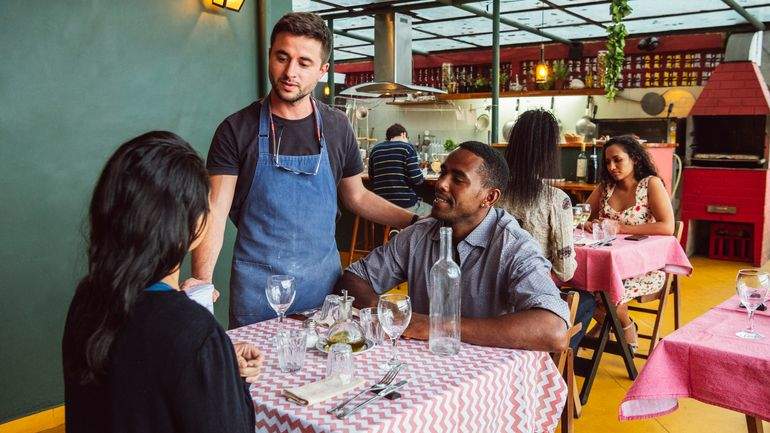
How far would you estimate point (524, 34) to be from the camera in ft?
35.1

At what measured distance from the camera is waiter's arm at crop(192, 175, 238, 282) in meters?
2.28

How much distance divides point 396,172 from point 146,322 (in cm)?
553

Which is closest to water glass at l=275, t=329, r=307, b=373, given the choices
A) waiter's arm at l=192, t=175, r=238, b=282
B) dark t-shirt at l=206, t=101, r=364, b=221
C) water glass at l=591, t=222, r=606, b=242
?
waiter's arm at l=192, t=175, r=238, b=282

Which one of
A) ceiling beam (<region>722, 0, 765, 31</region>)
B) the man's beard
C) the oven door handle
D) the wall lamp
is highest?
ceiling beam (<region>722, 0, 765, 31</region>)

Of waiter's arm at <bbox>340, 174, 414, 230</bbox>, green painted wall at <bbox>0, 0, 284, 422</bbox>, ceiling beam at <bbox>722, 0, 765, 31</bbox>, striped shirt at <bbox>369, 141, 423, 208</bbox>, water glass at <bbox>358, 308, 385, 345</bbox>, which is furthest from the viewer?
ceiling beam at <bbox>722, 0, 765, 31</bbox>

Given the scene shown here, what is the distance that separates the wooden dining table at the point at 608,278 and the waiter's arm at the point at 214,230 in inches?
88.0

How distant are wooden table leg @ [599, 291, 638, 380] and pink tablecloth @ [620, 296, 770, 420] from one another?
1512 millimetres

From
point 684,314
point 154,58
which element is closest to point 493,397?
point 154,58

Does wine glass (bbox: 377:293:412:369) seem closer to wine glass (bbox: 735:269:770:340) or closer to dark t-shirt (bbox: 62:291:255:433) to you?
dark t-shirt (bbox: 62:291:255:433)

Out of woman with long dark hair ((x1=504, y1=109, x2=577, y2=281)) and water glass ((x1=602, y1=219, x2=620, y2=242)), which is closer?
woman with long dark hair ((x1=504, y1=109, x2=577, y2=281))

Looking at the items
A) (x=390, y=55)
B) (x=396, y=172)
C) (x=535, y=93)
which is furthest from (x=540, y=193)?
(x=535, y=93)

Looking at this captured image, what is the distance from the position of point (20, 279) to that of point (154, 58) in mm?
1391

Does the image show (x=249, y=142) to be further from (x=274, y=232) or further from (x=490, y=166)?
(x=490, y=166)

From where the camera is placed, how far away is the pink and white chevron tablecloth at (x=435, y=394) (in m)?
1.43
